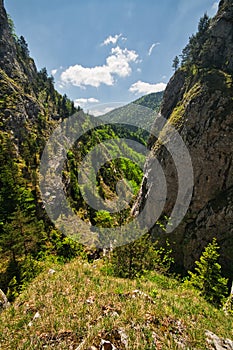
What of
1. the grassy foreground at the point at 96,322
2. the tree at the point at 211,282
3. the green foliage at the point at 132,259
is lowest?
the tree at the point at 211,282

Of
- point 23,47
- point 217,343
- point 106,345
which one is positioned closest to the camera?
point 106,345

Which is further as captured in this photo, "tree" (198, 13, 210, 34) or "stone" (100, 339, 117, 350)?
"tree" (198, 13, 210, 34)

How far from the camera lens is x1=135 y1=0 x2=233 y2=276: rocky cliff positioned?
27812mm

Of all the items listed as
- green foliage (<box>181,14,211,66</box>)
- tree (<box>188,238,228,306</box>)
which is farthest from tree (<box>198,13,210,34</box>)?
tree (<box>188,238,228,306</box>)

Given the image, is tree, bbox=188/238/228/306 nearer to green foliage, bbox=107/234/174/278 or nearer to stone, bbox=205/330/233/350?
green foliage, bbox=107/234/174/278

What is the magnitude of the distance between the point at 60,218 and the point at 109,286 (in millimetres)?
37552

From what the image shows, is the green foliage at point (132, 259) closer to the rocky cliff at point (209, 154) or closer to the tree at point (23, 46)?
the rocky cliff at point (209, 154)

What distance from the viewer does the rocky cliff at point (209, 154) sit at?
27812 mm

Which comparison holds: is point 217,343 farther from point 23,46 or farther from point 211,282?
point 23,46

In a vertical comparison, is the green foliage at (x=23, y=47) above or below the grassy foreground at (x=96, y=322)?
above

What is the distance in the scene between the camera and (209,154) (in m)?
30.5

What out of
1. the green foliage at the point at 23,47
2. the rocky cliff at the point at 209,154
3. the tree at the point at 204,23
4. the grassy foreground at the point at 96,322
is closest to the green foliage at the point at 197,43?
the tree at the point at 204,23

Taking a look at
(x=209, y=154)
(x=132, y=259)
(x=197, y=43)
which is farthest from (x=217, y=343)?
(x=197, y=43)

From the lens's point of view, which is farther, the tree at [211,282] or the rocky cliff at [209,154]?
the rocky cliff at [209,154]
